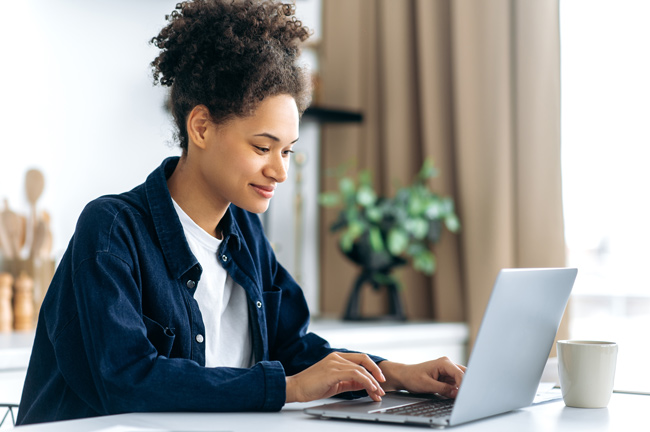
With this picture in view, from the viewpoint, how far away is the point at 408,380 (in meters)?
1.03

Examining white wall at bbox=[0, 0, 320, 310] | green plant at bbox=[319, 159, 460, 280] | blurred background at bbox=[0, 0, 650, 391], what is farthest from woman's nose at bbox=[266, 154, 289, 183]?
green plant at bbox=[319, 159, 460, 280]

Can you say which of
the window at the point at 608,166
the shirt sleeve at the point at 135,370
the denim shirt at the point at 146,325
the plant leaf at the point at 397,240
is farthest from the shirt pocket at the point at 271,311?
the window at the point at 608,166

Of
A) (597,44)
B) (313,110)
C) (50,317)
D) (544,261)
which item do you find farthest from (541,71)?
(50,317)

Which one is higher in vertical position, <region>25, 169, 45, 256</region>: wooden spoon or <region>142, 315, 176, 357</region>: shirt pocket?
<region>25, 169, 45, 256</region>: wooden spoon

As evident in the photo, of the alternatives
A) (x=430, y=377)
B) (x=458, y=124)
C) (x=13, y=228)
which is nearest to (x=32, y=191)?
(x=13, y=228)

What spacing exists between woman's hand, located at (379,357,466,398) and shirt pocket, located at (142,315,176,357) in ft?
1.02

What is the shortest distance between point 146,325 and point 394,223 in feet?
4.87

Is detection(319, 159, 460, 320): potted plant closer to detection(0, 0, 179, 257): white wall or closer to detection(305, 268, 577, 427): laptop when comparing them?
detection(0, 0, 179, 257): white wall

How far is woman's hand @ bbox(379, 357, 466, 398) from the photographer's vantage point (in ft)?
3.28

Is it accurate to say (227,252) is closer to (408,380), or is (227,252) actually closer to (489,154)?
(408,380)

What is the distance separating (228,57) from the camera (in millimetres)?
1092

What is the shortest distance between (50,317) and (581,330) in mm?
1740

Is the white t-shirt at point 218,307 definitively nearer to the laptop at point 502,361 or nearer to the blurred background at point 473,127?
the laptop at point 502,361

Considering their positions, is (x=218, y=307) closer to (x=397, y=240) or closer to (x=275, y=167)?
(x=275, y=167)
